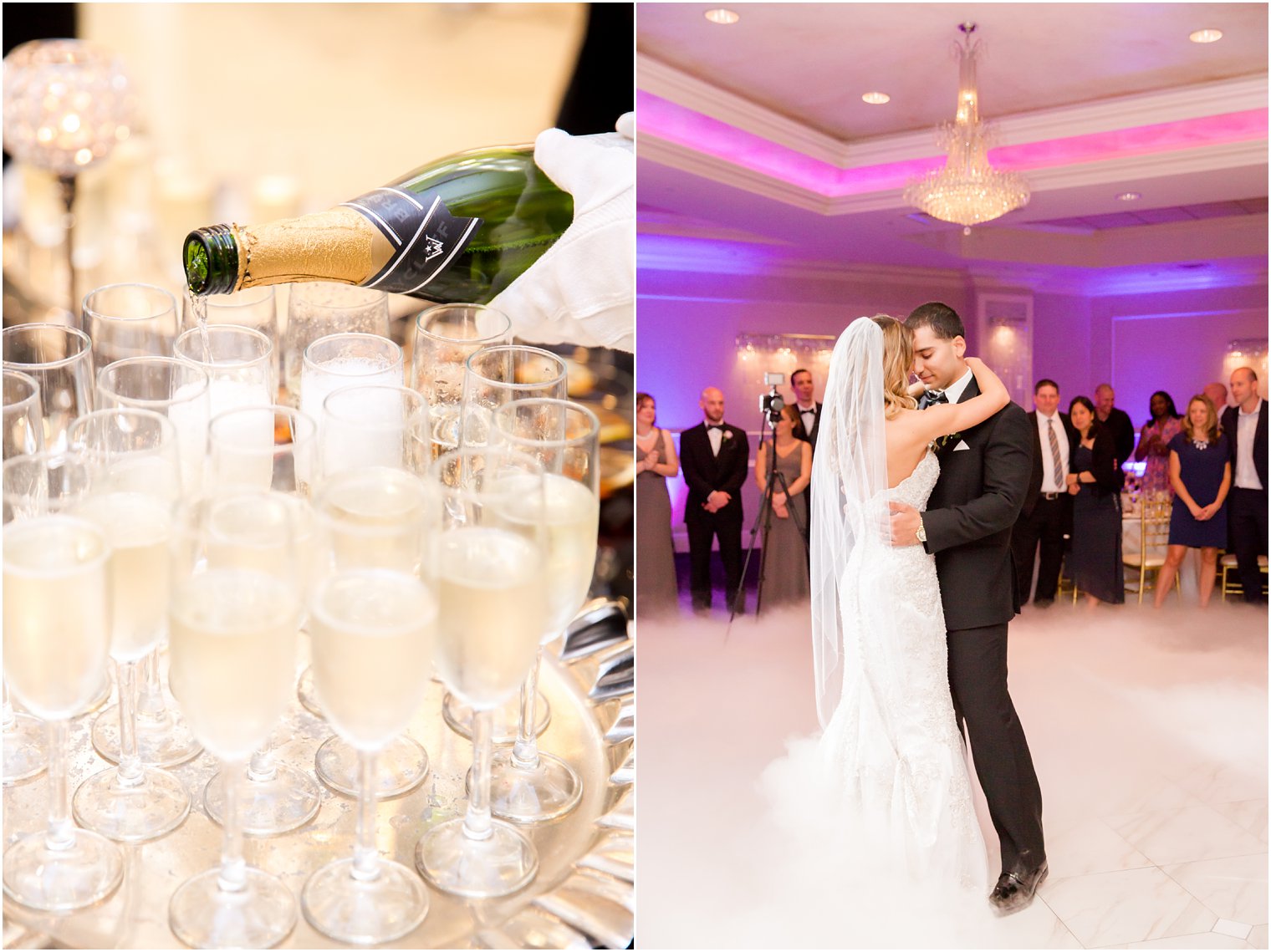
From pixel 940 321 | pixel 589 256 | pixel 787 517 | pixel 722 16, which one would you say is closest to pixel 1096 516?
pixel 787 517

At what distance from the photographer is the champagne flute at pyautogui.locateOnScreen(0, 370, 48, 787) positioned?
93cm

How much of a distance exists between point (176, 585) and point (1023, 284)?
320 centimetres

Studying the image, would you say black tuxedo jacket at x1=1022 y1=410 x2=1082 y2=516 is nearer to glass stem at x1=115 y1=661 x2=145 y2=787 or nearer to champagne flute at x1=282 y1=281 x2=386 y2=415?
champagne flute at x1=282 y1=281 x2=386 y2=415

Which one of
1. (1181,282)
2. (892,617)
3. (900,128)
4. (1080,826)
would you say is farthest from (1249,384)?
(892,617)

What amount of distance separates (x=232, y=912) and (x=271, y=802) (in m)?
0.16

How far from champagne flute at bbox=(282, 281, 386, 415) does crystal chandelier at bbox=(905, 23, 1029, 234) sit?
9.85 ft

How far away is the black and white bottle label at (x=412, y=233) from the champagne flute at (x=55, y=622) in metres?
0.59

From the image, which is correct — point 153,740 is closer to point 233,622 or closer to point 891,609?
point 233,622

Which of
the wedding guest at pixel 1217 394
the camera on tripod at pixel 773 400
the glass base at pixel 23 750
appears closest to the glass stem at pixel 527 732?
the glass base at pixel 23 750

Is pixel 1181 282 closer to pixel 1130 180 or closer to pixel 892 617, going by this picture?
pixel 1130 180

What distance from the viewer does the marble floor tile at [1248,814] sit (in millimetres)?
2869

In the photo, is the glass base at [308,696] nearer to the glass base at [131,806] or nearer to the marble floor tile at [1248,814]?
the glass base at [131,806]

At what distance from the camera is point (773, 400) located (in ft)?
16.5

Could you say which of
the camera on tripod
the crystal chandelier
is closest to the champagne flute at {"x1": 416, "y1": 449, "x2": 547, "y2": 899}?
the crystal chandelier
